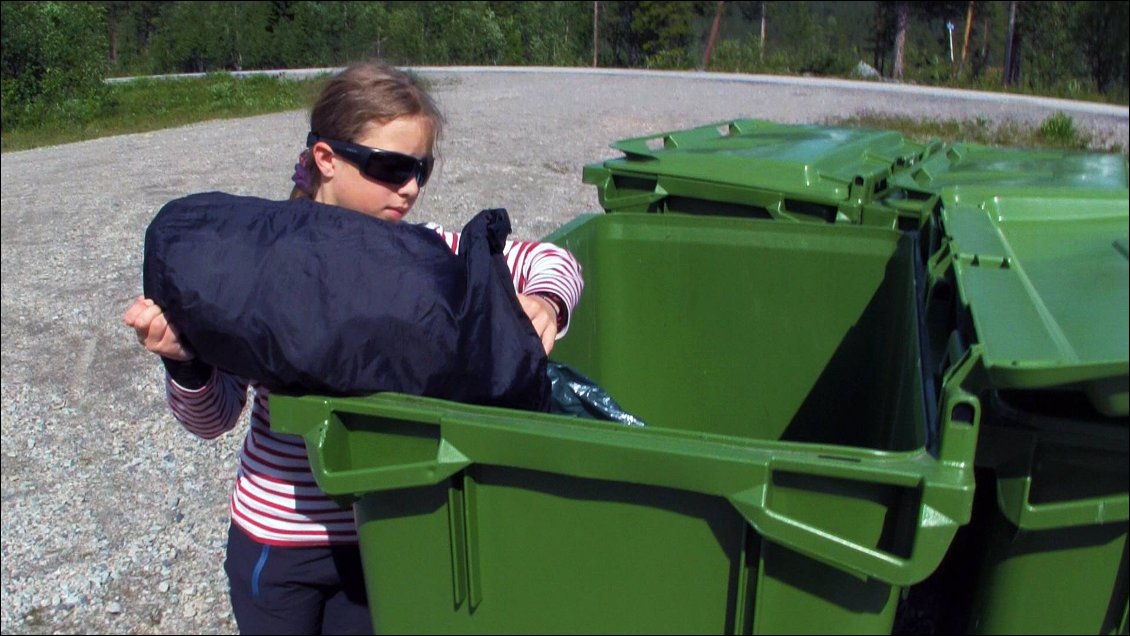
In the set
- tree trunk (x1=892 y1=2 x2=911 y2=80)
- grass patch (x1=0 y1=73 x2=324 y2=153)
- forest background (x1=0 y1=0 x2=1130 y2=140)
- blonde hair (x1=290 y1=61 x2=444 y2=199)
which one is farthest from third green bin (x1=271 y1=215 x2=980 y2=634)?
tree trunk (x1=892 y1=2 x2=911 y2=80)

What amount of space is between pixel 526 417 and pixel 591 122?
→ 1301 centimetres

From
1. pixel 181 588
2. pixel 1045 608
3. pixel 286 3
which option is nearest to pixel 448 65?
pixel 286 3

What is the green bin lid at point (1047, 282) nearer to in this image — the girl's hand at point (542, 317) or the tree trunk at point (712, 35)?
the girl's hand at point (542, 317)

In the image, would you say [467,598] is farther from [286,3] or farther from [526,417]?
[286,3]

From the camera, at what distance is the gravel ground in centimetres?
330

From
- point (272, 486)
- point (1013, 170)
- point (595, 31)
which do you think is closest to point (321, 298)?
point (272, 486)

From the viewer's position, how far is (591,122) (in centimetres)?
1419

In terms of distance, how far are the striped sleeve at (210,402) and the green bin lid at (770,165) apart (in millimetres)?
2226

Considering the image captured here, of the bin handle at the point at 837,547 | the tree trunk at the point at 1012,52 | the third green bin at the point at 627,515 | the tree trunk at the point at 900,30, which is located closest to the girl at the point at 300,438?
the third green bin at the point at 627,515

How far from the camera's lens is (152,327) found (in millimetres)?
1452

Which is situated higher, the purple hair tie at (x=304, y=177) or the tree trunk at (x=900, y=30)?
the tree trunk at (x=900, y=30)

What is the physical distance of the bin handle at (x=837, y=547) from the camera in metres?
1.29

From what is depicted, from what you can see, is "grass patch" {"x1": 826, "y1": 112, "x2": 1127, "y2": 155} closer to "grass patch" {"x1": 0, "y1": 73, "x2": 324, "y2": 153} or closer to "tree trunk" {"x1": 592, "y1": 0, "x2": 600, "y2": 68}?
"grass patch" {"x1": 0, "y1": 73, "x2": 324, "y2": 153}

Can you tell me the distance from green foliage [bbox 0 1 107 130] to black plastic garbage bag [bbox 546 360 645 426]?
12.8ft
